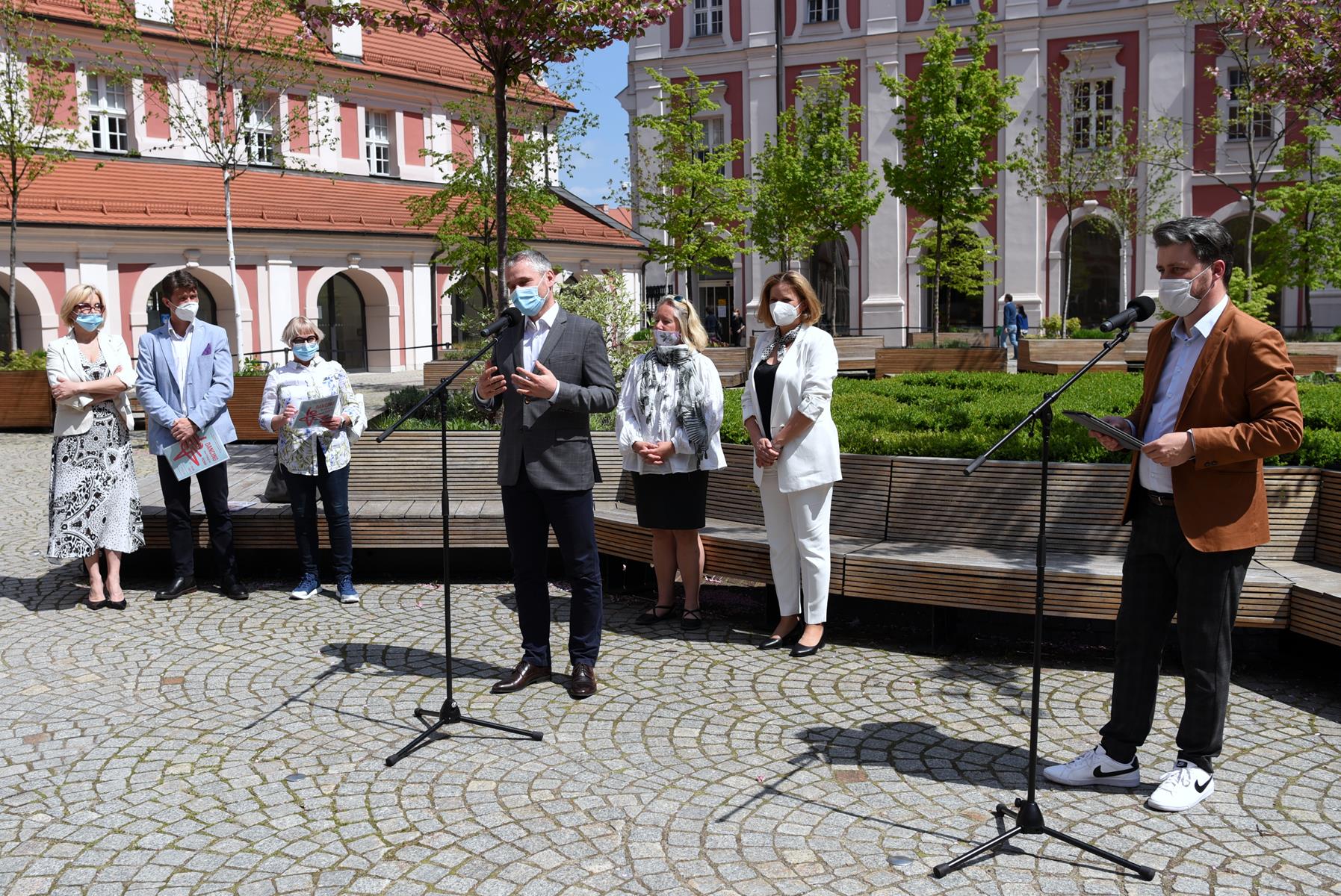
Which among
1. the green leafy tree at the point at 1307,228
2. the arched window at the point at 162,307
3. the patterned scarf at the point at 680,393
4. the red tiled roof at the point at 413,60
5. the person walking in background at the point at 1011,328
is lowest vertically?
the patterned scarf at the point at 680,393

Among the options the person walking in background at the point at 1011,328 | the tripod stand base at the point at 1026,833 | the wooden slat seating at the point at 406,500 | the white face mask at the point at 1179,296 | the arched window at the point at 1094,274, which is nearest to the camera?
the tripod stand base at the point at 1026,833

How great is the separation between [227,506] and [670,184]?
20.1 m

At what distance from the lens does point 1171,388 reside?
4.39 meters

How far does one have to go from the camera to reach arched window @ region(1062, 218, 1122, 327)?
1492 inches

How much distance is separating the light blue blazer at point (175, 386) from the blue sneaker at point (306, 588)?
3.62 feet

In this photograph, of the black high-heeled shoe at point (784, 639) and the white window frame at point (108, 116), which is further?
the white window frame at point (108, 116)

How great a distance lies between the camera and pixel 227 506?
8.10 meters

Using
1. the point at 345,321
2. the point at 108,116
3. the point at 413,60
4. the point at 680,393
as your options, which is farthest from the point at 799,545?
the point at 413,60

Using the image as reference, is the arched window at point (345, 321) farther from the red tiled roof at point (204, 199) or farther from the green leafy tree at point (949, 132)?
the green leafy tree at point (949, 132)

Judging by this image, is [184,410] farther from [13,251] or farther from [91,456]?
[13,251]

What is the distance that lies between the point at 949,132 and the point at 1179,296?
71.6 feet

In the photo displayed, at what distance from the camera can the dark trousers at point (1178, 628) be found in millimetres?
4262

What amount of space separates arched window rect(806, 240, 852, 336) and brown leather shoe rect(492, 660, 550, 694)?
35638 millimetres

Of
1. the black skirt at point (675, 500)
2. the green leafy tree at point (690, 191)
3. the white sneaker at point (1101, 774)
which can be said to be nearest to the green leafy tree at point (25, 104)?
the green leafy tree at point (690, 191)
